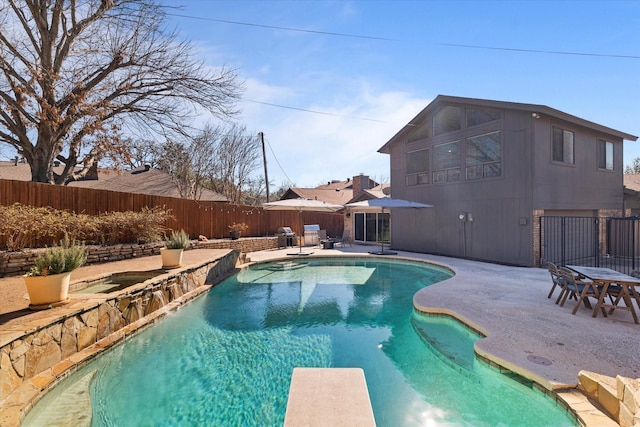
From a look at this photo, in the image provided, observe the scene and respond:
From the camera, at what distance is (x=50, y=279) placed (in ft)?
14.6

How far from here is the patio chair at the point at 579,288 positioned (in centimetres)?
567

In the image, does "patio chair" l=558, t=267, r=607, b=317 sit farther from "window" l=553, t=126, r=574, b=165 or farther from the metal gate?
"window" l=553, t=126, r=574, b=165

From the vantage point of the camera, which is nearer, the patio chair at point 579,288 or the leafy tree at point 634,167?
the patio chair at point 579,288

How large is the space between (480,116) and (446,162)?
Result: 2145 mm

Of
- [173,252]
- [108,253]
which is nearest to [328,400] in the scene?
[173,252]

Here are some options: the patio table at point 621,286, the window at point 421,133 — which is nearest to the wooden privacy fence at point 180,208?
the window at point 421,133

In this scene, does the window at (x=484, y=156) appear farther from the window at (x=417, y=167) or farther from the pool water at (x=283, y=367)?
the pool water at (x=283, y=367)

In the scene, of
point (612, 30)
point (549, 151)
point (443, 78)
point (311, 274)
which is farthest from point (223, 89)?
point (612, 30)

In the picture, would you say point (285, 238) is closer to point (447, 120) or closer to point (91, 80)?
point (447, 120)

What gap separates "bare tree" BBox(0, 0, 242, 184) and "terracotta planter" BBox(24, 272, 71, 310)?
23.3ft

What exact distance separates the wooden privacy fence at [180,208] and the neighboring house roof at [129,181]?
3948 millimetres

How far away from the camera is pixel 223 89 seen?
11.7 metres

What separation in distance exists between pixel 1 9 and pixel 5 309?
31.9 ft

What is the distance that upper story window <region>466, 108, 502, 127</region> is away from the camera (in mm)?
11273
